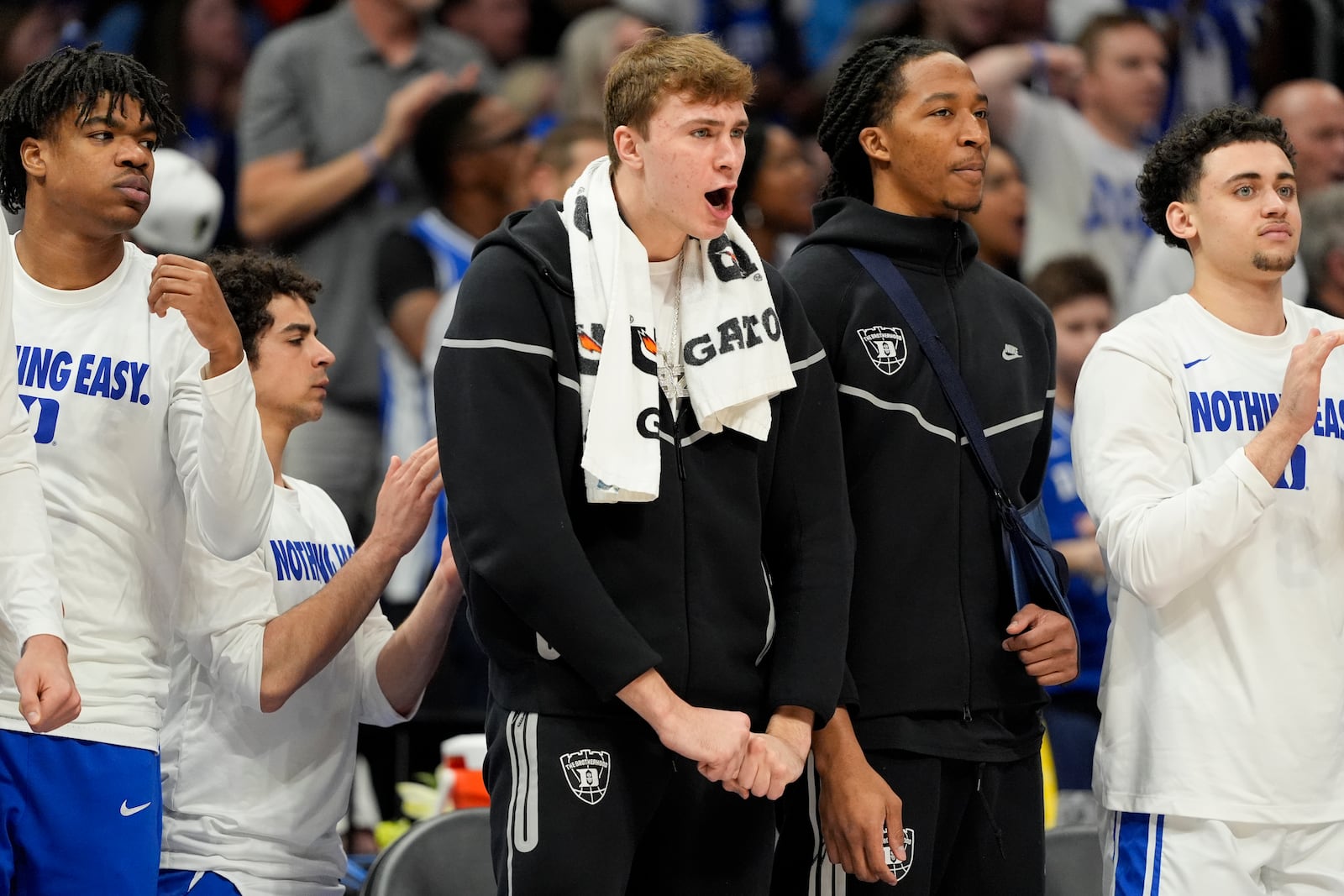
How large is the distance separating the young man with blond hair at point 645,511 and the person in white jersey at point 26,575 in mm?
662

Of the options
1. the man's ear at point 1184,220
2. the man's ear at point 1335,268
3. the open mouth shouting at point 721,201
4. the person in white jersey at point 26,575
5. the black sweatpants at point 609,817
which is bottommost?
the black sweatpants at point 609,817

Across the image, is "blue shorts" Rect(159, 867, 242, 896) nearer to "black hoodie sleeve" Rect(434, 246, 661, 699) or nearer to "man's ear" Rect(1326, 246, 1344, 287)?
"black hoodie sleeve" Rect(434, 246, 661, 699)

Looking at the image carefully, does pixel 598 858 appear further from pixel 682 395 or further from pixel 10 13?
pixel 10 13

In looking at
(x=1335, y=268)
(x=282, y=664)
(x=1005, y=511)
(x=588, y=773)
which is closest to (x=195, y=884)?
(x=282, y=664)

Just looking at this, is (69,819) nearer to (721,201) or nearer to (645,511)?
(645,511)

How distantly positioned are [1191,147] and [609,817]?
193 cm

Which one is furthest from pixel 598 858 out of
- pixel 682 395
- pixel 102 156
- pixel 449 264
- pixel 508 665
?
pixel 449 264

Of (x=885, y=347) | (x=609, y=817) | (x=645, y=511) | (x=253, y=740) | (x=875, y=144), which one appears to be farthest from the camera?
(x=875, y=144)

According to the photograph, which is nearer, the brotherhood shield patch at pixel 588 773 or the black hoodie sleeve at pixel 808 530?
the brotherhood shield patch at pixel 588 773

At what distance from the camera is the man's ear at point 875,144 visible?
344cm

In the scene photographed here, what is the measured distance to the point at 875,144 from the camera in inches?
136

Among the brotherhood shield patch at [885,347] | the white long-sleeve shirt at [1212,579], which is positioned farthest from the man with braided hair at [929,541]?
the white long-sleeve shirt at [1212,579]

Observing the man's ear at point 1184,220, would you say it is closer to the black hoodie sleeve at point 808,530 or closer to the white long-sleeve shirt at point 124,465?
the black hoodie sleeve at point 808,530

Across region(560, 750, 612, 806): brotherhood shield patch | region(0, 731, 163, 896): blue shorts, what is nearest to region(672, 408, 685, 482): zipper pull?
region(560, 750, 612, 806): brotherhood shield patch
